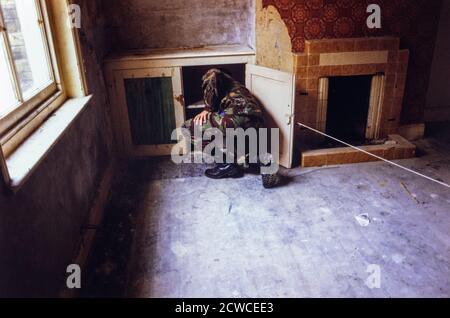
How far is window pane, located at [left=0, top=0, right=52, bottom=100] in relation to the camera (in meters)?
2.21

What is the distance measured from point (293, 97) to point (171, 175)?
139 cm

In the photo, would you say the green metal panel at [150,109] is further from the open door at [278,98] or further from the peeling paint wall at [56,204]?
the open door at [278,98]

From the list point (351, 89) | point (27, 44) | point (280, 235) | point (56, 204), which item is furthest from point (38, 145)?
point (351, 89)

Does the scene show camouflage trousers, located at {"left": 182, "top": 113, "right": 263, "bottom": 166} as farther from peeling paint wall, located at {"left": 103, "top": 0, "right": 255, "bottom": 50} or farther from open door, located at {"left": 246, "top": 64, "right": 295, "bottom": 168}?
peeling paint wall, located at {"left": 103, "top": 0, "right": 255, "bottom": 50}

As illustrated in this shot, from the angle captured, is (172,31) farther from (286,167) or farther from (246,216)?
(246,216)

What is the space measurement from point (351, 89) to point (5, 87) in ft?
10.4

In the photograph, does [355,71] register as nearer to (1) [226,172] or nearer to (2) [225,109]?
(2) [225,109]

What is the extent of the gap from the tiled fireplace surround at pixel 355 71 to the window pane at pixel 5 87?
8.22ft

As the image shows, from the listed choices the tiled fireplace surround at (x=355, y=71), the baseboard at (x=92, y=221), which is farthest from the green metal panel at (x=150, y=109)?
the tiled fireplace surround at (x=355, y=71)

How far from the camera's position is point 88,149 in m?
2.97

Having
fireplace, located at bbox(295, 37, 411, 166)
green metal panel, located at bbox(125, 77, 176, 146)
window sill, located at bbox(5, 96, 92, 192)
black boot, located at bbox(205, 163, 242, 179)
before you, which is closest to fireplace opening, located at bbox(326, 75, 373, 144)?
fireplace, located at bbox(295, 37, 411, 166)

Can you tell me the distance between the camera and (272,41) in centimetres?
379

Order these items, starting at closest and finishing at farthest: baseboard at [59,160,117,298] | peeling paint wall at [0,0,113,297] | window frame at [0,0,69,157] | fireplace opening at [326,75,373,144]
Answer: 1. peeling paint wall at [0,0,113,297]
2. window frame at [0,0,69,157]
3. baseboard at [59,160,117,298]
4. fireplace opening at [326,75,373,144]

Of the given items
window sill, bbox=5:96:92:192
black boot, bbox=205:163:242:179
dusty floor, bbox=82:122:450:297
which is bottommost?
dusty floor, bbox=82:122:450:297
